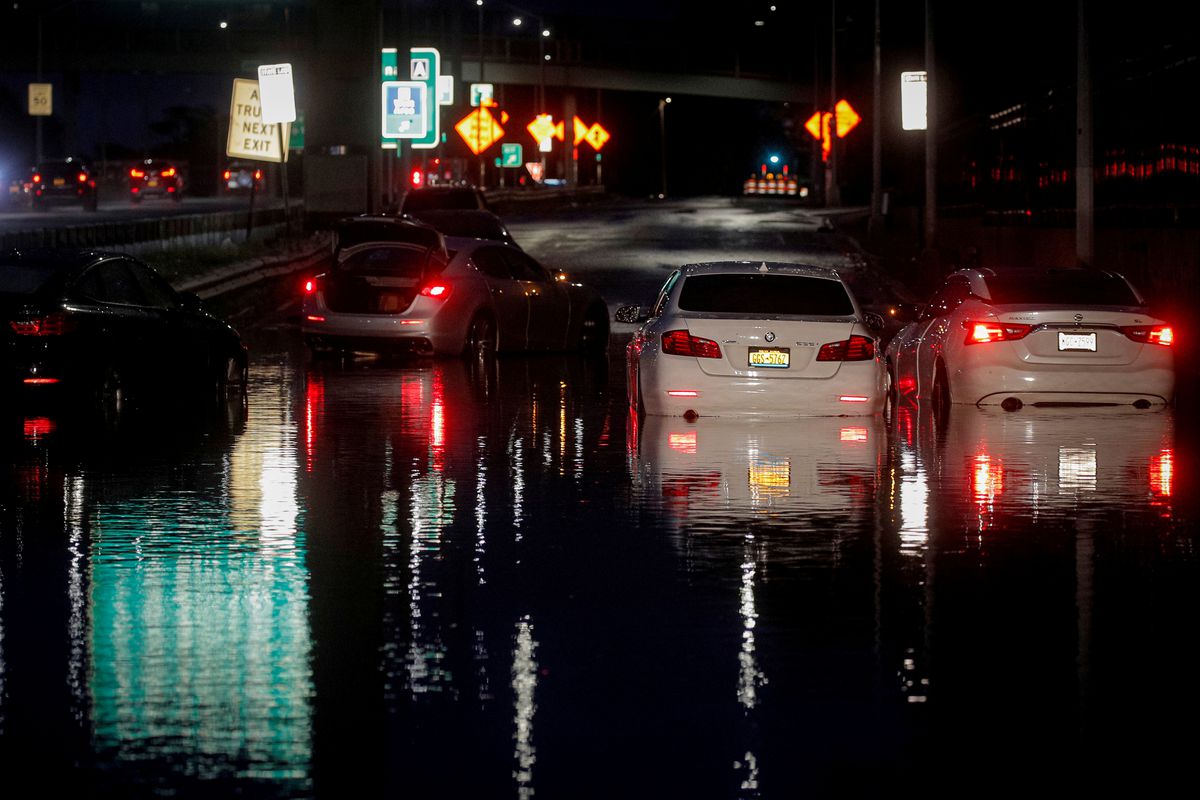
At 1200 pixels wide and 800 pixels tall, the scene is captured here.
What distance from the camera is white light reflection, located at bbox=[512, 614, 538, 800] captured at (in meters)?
6.84

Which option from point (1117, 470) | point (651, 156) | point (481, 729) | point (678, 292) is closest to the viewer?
point (481, 729)

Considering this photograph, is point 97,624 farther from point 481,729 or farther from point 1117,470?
point 1117,470

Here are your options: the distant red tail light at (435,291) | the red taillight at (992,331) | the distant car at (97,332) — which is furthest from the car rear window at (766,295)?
the distant red tail light at (435,291)

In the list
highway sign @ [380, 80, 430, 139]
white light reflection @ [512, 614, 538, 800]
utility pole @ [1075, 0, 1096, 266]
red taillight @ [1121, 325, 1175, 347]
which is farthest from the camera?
highway sign @ [380, 80, 430, 139]

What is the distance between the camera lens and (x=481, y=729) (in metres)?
7.46

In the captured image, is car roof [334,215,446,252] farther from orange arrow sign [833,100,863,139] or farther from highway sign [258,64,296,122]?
orange arrow sign [833,100,863,139]

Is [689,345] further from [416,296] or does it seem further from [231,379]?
[416,296]

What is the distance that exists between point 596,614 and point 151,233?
3308 cm

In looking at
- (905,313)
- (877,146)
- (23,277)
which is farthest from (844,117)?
(23,277)

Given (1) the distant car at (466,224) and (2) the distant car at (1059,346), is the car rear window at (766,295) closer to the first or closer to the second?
(2) the distant car at (1059,346)

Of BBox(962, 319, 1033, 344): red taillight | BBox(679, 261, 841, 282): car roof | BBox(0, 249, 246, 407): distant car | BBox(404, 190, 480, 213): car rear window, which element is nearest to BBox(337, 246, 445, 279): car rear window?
BBox(0, 249, 246, 407): distant car

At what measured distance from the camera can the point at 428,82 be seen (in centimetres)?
7419

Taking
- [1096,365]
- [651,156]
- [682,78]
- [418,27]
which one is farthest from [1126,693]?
[651,156]

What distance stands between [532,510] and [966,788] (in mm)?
6669
